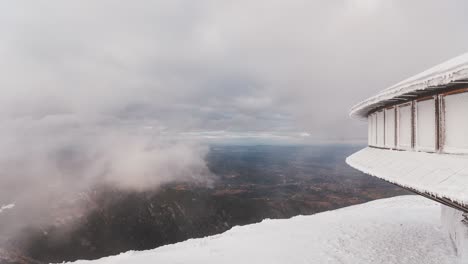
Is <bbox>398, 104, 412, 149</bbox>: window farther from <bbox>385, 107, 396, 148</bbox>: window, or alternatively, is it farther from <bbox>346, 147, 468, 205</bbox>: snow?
<bbox>385, 107, 396, 148</bbox>: window

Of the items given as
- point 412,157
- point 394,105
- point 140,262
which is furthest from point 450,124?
point 140,262

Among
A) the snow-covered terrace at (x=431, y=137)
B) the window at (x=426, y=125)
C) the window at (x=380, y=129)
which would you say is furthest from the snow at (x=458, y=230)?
the window at (x=426, y=125)

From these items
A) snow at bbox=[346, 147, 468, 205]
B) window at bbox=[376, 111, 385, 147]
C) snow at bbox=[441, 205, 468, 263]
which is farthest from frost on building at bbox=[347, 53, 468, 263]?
snow at bbox=[441, 205, 468, 263]

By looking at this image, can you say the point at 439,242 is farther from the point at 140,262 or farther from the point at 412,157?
the point at 140,262

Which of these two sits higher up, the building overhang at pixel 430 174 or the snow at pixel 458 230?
the building overhang at pixel 430 174

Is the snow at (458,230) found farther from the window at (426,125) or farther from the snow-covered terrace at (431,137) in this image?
the window at (426,125)

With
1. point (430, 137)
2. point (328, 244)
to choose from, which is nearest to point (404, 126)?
point (430, 137)
